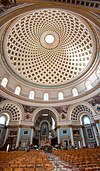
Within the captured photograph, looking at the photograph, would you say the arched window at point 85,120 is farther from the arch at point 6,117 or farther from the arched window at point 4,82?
the arched window at point 4,82

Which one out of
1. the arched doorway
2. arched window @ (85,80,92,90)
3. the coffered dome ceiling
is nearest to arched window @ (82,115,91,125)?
the arched doorway

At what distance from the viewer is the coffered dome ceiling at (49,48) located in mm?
24188

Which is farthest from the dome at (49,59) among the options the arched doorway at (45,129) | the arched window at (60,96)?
A: the arched doorway at (45,129)

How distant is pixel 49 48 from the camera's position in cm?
3086

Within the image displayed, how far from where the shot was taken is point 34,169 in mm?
3256

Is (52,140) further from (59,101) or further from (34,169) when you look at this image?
(34,169)

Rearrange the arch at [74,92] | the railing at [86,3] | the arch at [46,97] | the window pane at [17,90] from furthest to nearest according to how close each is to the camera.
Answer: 1. the arch at [46,97]
2. the arch at [74,92]
3. the window pane at [17,90]
4. the railing at [86,3]

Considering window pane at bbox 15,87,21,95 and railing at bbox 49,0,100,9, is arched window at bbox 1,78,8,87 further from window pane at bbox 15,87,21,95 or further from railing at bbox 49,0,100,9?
railing at bbox 49,0,100,9

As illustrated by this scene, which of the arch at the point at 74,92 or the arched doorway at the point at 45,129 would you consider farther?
the arch at the point at 74,92

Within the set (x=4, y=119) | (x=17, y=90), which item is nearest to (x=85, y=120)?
(x=17, y=90)

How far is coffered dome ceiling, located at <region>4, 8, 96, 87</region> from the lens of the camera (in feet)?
79.4

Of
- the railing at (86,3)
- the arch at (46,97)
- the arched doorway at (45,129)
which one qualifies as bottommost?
the arched doorway at (45,129)

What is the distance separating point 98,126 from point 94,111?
3.00 meters

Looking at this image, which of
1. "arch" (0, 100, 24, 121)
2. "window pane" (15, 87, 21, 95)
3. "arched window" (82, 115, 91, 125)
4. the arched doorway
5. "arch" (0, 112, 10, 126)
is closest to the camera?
"arch" (0, 112, 10, 126)
